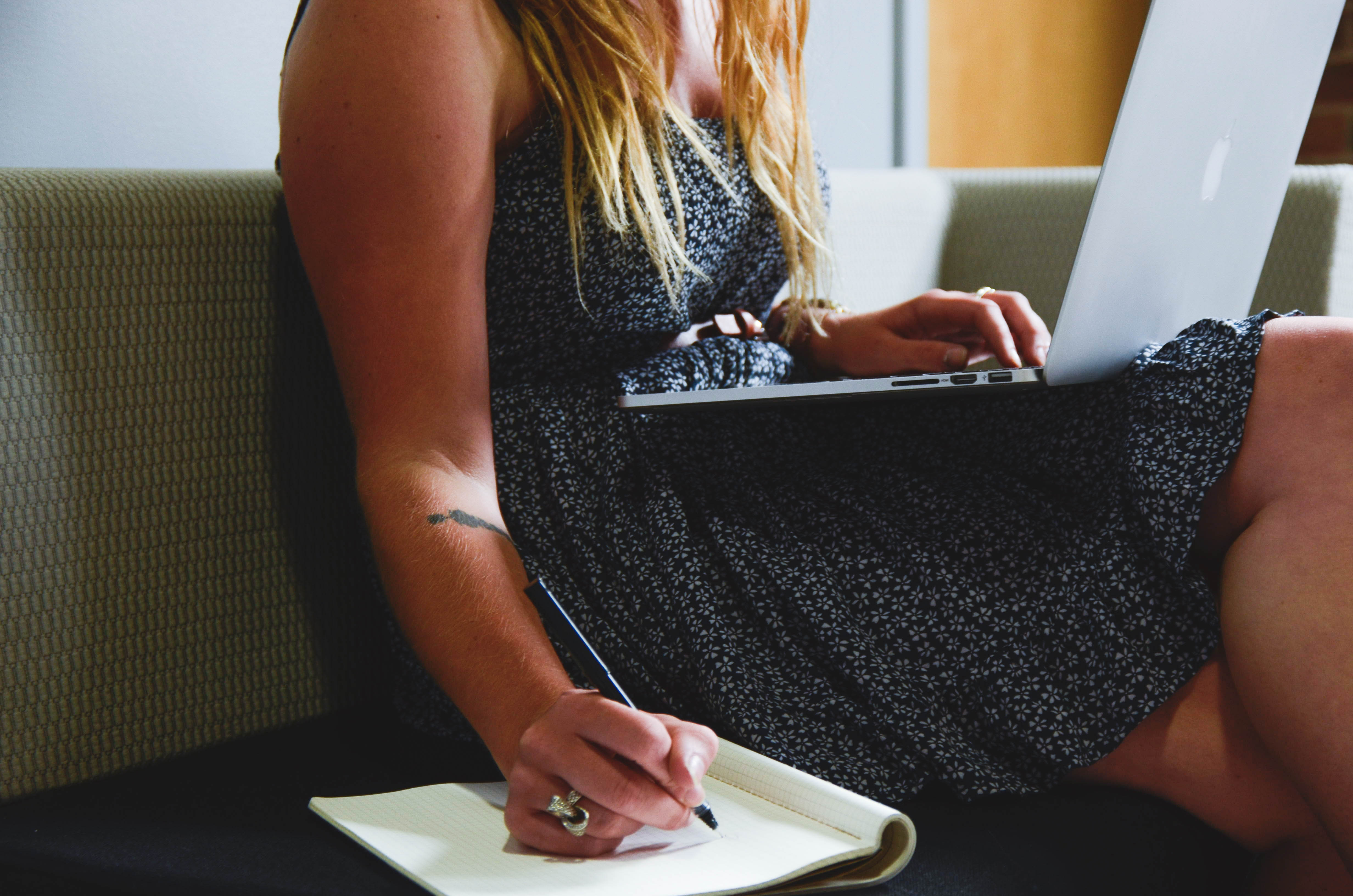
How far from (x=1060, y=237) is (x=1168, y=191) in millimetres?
775

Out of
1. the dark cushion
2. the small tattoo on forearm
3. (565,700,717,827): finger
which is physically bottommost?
the dark cushion

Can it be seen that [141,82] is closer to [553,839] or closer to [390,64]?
[390,64]

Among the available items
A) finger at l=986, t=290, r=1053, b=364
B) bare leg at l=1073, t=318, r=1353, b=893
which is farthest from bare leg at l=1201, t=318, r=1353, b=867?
finger at l=986, t=290, r=1053, b=364

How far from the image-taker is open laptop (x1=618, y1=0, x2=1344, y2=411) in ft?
2.06

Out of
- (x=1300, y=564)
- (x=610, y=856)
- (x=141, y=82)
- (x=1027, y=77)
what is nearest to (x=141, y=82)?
(x=141, y=82)

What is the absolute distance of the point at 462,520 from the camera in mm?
652

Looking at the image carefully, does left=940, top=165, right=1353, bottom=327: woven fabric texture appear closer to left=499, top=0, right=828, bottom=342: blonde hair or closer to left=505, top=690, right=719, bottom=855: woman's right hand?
left=499, top=0, right=828, bottom=342: blonde hair

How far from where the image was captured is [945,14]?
216 centimetres

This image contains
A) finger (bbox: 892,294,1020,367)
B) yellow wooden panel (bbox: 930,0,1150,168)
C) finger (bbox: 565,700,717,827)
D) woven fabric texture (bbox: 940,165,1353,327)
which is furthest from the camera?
yellow wooden panel (bbox: 930,0,1150,168)

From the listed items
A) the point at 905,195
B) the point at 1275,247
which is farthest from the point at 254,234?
the point at 1275,247

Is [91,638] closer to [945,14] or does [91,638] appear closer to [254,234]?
[254,234]

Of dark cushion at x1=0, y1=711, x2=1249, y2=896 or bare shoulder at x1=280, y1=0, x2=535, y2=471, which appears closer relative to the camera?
dark cushion at x1=0, y1=711, x2=1249, y2=896

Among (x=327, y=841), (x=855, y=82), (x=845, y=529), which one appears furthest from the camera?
(x=855, y=82)

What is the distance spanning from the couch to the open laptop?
25 centimetres
